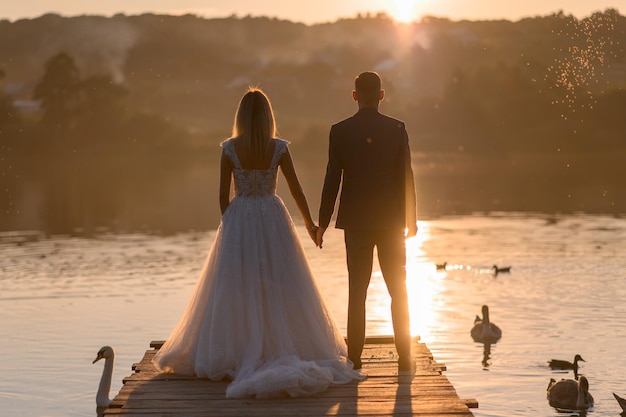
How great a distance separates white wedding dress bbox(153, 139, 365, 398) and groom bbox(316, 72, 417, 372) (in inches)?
22.9

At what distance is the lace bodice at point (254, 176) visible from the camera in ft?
44.0

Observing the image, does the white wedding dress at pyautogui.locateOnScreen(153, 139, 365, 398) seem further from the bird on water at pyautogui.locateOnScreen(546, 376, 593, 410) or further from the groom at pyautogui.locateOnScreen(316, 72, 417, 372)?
the bird on water at pyautogui.locateOnScreen(546, 376, 593, 410)

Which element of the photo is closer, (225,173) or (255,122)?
(255,122)

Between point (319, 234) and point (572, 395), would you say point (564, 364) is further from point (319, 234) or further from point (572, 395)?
point (319, 234)

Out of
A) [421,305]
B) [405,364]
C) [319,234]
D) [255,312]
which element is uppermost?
[319,234]

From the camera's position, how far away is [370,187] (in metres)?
13.1

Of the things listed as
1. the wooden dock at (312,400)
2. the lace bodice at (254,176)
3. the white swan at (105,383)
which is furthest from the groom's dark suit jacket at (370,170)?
the white swan at (105,383)

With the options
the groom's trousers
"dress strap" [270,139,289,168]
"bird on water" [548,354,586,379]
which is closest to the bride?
"dress strap" [270,139,289,168]

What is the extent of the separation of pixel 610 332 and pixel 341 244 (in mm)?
17619

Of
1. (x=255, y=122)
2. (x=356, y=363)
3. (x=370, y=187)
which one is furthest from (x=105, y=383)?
(x=370, y=187)

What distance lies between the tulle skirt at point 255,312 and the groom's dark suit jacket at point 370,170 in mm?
761

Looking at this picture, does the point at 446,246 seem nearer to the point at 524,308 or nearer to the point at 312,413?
the point at 524,308

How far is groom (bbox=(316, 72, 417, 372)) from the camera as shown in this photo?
13.1 meters

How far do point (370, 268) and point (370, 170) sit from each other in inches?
47.0
